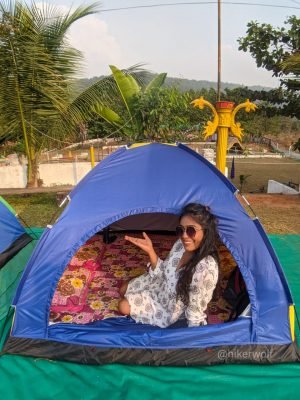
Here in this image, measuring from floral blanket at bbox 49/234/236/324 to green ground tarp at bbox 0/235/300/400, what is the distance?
56 centimetres

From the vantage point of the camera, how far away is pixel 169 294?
2.85 metres

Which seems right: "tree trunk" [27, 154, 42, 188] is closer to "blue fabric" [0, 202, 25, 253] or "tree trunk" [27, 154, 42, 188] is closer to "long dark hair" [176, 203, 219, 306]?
"blue fabric" [0, 202, 25, 253]

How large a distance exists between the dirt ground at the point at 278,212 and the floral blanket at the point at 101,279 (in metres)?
2.39

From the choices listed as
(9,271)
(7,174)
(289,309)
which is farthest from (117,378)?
(7,174)

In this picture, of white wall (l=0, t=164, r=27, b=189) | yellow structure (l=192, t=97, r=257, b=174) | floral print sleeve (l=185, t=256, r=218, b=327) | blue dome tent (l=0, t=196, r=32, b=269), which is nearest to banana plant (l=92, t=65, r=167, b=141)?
white wall (l=0, t=164, r=27, b=189)

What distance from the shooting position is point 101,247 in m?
4.79

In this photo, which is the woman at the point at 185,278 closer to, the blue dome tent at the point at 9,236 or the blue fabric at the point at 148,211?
the blue fabric at the point at 148,211

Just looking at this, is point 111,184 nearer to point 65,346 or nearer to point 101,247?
point 65,346

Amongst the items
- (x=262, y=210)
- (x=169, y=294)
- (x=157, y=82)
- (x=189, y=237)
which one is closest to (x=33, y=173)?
(x=157, y=82)

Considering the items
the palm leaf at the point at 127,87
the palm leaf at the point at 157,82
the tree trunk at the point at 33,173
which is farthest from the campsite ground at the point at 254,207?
the palm leaf at the point at 157,82

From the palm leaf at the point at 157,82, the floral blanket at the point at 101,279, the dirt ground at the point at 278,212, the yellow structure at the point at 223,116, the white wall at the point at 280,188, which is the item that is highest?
the palm leaf at the point at 157,82

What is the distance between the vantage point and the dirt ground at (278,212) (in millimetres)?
6340

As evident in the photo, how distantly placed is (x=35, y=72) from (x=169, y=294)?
6.52 meters

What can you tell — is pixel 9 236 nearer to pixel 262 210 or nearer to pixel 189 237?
pixel 189 237
